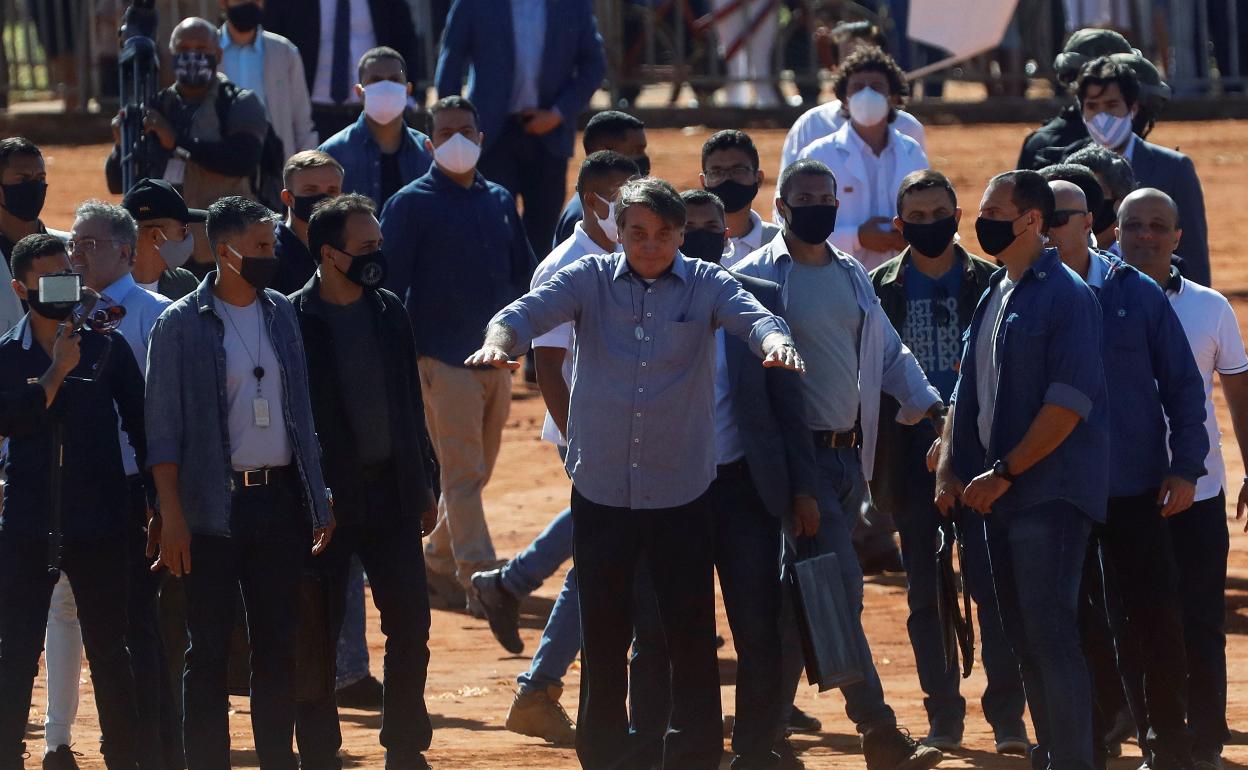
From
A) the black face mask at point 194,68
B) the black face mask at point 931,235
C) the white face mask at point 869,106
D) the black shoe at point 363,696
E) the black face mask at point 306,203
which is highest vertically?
the black face mask at point 194,68

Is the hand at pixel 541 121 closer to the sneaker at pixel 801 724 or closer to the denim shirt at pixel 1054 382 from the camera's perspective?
the sneaker at pixel 801 724

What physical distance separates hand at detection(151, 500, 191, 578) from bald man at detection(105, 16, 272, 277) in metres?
3.84

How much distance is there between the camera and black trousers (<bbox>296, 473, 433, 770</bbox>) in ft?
26.7

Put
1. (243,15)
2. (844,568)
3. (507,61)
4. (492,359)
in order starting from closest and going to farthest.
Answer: (492,359) → (844,568) → (243,15) → (507,61)

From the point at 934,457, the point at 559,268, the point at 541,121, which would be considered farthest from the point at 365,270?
the point at 541,121

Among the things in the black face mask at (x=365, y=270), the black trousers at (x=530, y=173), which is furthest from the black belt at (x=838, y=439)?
the black trousers at (x=530, y=173)

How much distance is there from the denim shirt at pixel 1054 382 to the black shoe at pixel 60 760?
3139 millimetres

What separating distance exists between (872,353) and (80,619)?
2.80 meters

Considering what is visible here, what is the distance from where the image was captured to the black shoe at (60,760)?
316 inches

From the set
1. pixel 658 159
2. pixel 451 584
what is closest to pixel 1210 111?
pixel 658 159

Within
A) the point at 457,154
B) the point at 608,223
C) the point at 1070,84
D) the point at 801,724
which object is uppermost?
the point at 1070,84

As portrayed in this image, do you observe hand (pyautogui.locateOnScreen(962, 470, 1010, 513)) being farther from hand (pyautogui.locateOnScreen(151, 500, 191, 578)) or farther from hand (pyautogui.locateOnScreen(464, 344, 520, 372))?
hand (pyautogui.locateOnScreen(151, 500, 191, 578))

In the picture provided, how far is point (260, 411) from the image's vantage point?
7590 millimetres

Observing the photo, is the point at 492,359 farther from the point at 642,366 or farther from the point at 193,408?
the point at 193,408
